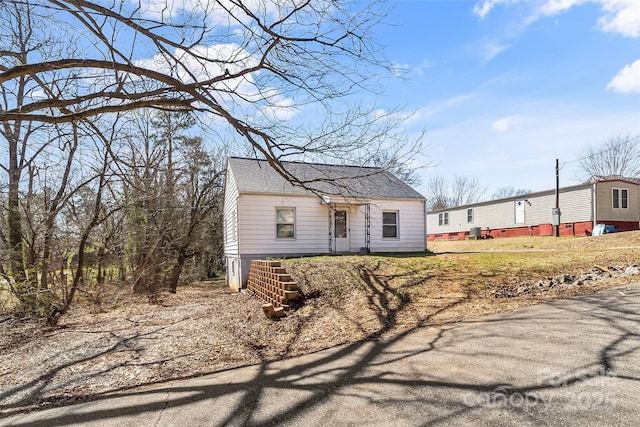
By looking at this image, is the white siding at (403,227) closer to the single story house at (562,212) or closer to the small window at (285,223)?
the small window at (285,223)

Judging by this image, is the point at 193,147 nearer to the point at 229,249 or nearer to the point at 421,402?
the point at 229,249

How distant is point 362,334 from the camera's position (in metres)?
4.87

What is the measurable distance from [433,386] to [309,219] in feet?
32.1

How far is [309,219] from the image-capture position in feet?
41.6

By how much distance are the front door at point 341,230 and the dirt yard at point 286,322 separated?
Answer: 4125mm

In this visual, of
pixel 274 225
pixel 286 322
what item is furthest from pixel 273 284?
pixel 274 225

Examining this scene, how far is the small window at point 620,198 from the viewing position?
18.9 metres

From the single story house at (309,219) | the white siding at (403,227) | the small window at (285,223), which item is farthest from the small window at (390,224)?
the small window at (285,223)

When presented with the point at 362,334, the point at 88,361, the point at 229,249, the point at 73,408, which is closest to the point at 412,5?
the point at 362,334

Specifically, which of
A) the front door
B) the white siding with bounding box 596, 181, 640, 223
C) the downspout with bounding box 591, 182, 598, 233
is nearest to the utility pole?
the downspout with bounding box 591, 182, 598, 233

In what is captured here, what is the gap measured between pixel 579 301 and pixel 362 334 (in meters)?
3.16

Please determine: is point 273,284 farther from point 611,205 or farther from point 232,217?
point 611,205

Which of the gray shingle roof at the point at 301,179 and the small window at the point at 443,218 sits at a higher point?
the gray shingle roof at the point at 301,179

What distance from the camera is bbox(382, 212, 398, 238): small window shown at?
45.0 feet
